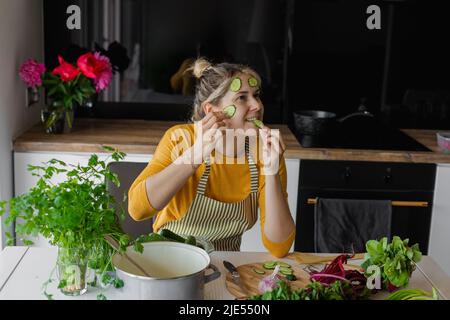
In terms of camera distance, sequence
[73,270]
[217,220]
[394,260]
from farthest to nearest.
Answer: [217,220]
[394,260]
[73,270]

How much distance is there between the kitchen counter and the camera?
1.37 metres

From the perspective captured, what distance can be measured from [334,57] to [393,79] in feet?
1.12

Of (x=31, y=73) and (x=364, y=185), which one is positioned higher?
(x=31, y=73)

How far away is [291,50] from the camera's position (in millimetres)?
3268

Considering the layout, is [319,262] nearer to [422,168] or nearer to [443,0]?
[422,168]

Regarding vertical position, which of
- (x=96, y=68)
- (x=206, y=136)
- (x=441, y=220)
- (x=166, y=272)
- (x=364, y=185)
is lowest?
(x=441, y=220)

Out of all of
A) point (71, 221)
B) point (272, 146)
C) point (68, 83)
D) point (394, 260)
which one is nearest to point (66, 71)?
point (68, 83)

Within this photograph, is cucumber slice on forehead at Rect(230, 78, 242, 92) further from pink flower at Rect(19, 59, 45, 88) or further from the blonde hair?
pink flower at Rect(19, 59, 45, 88)

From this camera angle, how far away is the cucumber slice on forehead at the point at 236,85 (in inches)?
76.7

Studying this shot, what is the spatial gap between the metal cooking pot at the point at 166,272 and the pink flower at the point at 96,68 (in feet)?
5.23

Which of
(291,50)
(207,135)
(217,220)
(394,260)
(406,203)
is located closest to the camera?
(394,260)

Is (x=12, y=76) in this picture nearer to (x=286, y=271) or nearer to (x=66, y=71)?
(x=66, y=71)

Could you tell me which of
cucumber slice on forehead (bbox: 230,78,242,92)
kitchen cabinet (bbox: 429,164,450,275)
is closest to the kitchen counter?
cucumber slice on forehead (bbox: 230,78,242,92)

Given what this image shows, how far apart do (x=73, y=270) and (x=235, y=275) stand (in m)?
0.39
